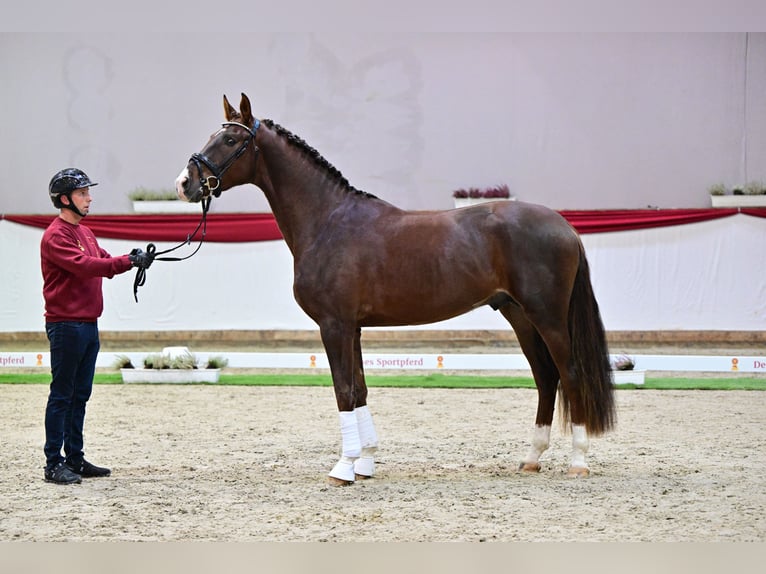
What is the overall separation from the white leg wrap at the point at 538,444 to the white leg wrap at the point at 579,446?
19cm

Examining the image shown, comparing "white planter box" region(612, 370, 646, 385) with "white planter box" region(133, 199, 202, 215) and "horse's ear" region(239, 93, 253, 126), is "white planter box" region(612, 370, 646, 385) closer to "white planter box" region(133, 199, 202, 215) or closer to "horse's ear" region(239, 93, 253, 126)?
"horse's ear" region(239, 93, 253, 126)

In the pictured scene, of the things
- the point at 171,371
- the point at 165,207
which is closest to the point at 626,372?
the point at 171,371

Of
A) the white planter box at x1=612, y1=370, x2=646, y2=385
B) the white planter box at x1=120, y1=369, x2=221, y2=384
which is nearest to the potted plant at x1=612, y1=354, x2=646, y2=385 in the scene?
the white planter box at x1=612, y1=370, x2=646, y2=385

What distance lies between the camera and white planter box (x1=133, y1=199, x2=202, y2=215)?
10.9 m

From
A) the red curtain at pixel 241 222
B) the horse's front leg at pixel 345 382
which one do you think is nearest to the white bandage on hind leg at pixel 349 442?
the horse's front leg at pixel 345 382

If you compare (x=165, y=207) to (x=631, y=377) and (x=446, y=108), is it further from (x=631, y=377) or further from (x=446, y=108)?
(x=631, y=377)

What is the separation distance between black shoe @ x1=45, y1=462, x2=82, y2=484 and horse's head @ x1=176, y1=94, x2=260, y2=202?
1693 millimetres

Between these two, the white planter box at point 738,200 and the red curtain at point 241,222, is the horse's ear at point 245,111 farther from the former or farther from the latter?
the white planter box at point 738,200

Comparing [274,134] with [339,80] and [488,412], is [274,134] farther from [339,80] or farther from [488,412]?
[339,80]

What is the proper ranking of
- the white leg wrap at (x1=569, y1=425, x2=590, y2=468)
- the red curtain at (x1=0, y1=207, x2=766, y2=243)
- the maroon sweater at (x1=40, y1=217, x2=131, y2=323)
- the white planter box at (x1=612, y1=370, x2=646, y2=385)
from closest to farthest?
the maroon sweater at (x1=40, y1=217, x2=131, y2=323) < the white leg wrap at (x1=569, y1=425, x2=590, y2=468) < the white planter box at (x1=612, y1=370, x2=646, y2=385) < the red curtain at (x1=0, y1=207, x2=766, y2=243)

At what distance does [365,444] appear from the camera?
4715 mm

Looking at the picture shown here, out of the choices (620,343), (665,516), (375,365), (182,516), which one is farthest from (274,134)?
(620,343)

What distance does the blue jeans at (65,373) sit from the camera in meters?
4.54

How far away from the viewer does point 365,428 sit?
4727 millimetres
